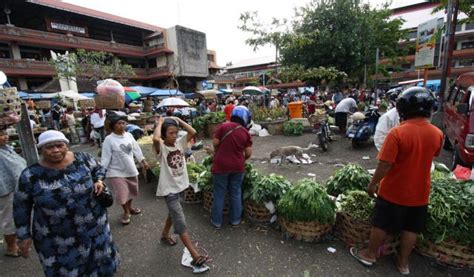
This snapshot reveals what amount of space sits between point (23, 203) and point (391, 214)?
3.21 meters

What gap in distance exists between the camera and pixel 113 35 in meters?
29.6

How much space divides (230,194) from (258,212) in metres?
0.49

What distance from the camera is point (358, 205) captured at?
119 inches

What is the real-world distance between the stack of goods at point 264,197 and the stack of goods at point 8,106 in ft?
9.39

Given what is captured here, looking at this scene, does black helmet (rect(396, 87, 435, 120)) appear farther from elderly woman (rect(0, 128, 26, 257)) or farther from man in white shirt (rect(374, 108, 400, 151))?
elderly woman (rect(0, 128, 26, 257))

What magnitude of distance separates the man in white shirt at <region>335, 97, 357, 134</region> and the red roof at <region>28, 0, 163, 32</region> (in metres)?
26.5

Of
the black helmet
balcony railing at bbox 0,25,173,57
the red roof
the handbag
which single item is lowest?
the handbag

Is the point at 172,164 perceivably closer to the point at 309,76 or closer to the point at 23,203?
the point at 23,203

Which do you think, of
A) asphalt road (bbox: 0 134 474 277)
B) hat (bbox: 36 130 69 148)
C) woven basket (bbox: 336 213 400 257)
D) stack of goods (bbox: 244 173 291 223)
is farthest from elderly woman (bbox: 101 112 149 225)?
woven basket (bbox: 336 213 400 257)

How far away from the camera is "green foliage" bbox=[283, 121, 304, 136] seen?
32.5 ft

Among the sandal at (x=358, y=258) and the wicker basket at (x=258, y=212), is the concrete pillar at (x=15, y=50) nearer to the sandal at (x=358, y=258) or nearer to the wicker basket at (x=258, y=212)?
the wicker basket at (x=258, y=212)

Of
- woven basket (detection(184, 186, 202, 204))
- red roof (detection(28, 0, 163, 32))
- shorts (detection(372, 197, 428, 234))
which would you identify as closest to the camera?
shorts (detection(372, 197, 428, 234))

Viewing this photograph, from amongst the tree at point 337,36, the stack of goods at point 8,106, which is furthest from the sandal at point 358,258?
the tree at point 337,36

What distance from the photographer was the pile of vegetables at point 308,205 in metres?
2.95
